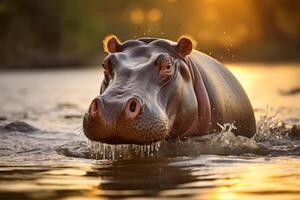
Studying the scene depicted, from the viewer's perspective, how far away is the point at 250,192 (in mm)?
4164

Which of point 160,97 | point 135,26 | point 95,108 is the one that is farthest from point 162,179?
point 135,26

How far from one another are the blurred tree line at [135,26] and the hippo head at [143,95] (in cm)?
3715

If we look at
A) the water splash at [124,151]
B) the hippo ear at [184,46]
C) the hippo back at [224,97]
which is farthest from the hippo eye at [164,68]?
the hippo back at [224,97]

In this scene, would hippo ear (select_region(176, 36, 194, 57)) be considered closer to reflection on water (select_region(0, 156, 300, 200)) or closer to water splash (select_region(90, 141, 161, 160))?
water splash (select_region(90, 141, 161, 160))

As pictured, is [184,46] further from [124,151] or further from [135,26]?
[135,26]

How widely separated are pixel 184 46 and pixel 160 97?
2.36 ft

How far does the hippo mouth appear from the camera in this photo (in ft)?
16.9

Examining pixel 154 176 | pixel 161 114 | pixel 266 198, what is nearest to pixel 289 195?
pixel 266 198

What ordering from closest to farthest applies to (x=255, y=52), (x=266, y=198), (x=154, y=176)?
1. (x=266, y=198)
2. (x=154, y=176)
3. (x=255, y=52)

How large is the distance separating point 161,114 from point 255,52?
5631 centimetres

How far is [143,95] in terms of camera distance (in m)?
5.46

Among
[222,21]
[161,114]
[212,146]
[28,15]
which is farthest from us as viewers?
[222,21]

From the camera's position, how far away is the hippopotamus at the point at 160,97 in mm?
5191

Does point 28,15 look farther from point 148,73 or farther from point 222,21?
point 148,73
